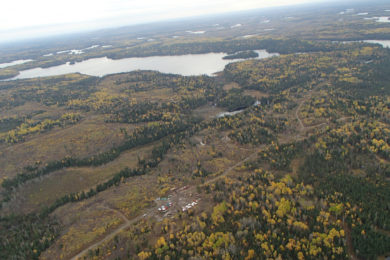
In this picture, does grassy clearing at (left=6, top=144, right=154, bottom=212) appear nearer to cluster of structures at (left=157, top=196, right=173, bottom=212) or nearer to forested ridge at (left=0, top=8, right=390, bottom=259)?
forested ridge at (left=0, top=8, right=390, bottom=259)

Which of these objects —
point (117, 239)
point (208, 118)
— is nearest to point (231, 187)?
point (117, 239)

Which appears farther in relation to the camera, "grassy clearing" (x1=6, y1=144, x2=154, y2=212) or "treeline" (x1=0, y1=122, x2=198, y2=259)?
"grassy clearing" (x1=6, y1=144, x2=154, y2=212)

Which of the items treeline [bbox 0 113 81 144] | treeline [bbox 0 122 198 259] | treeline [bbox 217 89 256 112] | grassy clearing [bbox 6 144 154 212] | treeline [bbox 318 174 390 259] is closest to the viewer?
treeline [bbox 318 174 390 259]

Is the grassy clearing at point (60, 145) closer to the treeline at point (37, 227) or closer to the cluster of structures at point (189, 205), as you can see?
the treeline at point (37, 227)

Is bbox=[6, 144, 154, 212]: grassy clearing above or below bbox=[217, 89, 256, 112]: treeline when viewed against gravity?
below

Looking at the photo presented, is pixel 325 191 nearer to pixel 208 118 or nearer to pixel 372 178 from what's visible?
pixel 372 178

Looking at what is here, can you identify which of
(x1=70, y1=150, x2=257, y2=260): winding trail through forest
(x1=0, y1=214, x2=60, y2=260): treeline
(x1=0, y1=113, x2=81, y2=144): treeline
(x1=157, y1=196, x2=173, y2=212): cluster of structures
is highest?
(x1=0, y1=113, x2=81, y2=144): treeline

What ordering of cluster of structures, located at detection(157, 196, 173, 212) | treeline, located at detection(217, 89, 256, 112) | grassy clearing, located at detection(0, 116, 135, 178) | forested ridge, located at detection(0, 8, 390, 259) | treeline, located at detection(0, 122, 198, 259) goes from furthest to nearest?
treeline, located at detection(217, 89, 256, 112) < grassy clearing, located at detection(0, 116, 135, 178) < cluster of structures, located at detection(157, 196, 173, 212) < treeline, located at detection(0, 122, 198, 259) < forested ridge, located at detection(0, 8, 390, 259)

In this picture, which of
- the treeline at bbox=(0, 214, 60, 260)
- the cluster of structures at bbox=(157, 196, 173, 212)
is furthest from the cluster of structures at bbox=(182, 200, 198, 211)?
the treeline at bbox=(0, 214, 60, 260)

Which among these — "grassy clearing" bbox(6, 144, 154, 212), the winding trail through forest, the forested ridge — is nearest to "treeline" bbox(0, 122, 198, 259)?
the forested ridge

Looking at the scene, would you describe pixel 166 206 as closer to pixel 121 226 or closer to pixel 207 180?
pixel 121 226

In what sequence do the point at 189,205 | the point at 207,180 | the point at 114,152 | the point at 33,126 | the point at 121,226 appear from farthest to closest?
the point at 33,126
the point at 114,152
the point at 207,180
the point at 189,205
the point at 121,226

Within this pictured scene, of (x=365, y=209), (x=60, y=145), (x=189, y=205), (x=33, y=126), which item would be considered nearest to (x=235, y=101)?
(x=189, y=205)
